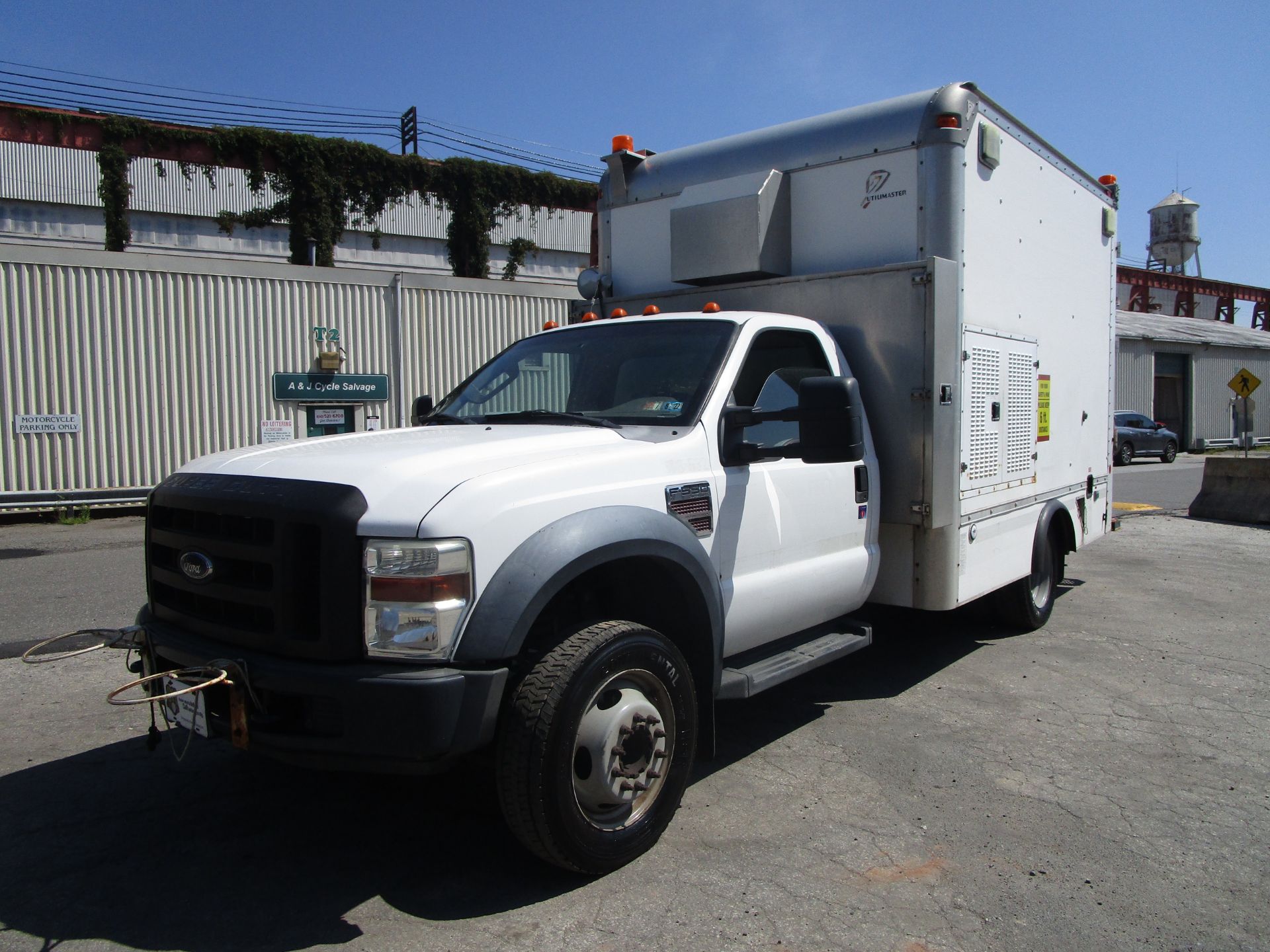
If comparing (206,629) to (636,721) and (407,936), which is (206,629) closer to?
(407,936)

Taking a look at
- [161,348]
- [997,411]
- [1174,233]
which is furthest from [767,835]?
[1174,233]

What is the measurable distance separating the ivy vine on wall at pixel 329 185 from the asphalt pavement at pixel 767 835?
85.0 ft

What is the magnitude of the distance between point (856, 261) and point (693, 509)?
2.27m

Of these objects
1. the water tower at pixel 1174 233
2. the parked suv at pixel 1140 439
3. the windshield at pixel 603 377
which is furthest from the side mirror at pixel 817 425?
the water tower at pixel 1174 233

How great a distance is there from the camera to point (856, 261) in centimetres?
524

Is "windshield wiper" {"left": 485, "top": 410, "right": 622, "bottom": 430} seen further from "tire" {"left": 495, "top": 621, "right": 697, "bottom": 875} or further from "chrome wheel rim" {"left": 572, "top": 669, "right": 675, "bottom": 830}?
"chrome wheel rim" {"left": 572, "top": 669, "right": 675, "bottom": 830}

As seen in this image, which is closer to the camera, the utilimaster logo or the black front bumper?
the black front bumper

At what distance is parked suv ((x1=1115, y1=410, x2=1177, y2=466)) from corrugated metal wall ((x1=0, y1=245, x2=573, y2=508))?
21.2 m

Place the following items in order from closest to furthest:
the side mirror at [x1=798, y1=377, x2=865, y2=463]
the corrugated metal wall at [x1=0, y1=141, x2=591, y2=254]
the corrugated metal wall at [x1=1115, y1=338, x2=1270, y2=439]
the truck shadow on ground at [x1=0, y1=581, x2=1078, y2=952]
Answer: the truck shadow on ground at [x1=0, y1=581, x2=1078, y2=952] < the side mirror at [x1=798, y1=377, x2=865, y2=463] < the corrugated metal wall at [x1=0, y1=141, x2=591, y2=254] < the corrugated metal wall at [x1=1115, y1=338, x2=1270, y2=439]

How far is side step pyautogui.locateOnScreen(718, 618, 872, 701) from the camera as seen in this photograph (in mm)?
3916

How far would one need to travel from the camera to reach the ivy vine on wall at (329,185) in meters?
27.3

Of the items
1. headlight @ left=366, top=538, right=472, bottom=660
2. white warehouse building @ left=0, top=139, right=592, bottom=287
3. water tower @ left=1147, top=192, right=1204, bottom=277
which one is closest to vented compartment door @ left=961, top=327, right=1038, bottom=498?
headlight @ left=366, top=538, right=472, bottom=660

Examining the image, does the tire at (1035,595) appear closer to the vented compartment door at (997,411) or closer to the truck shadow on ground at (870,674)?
the truck shadow on ground at (870,674)

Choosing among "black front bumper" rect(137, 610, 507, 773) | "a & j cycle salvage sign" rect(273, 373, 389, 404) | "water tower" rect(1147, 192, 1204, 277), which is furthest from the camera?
"water tower" rect(1147, 192, 1204, 277)
